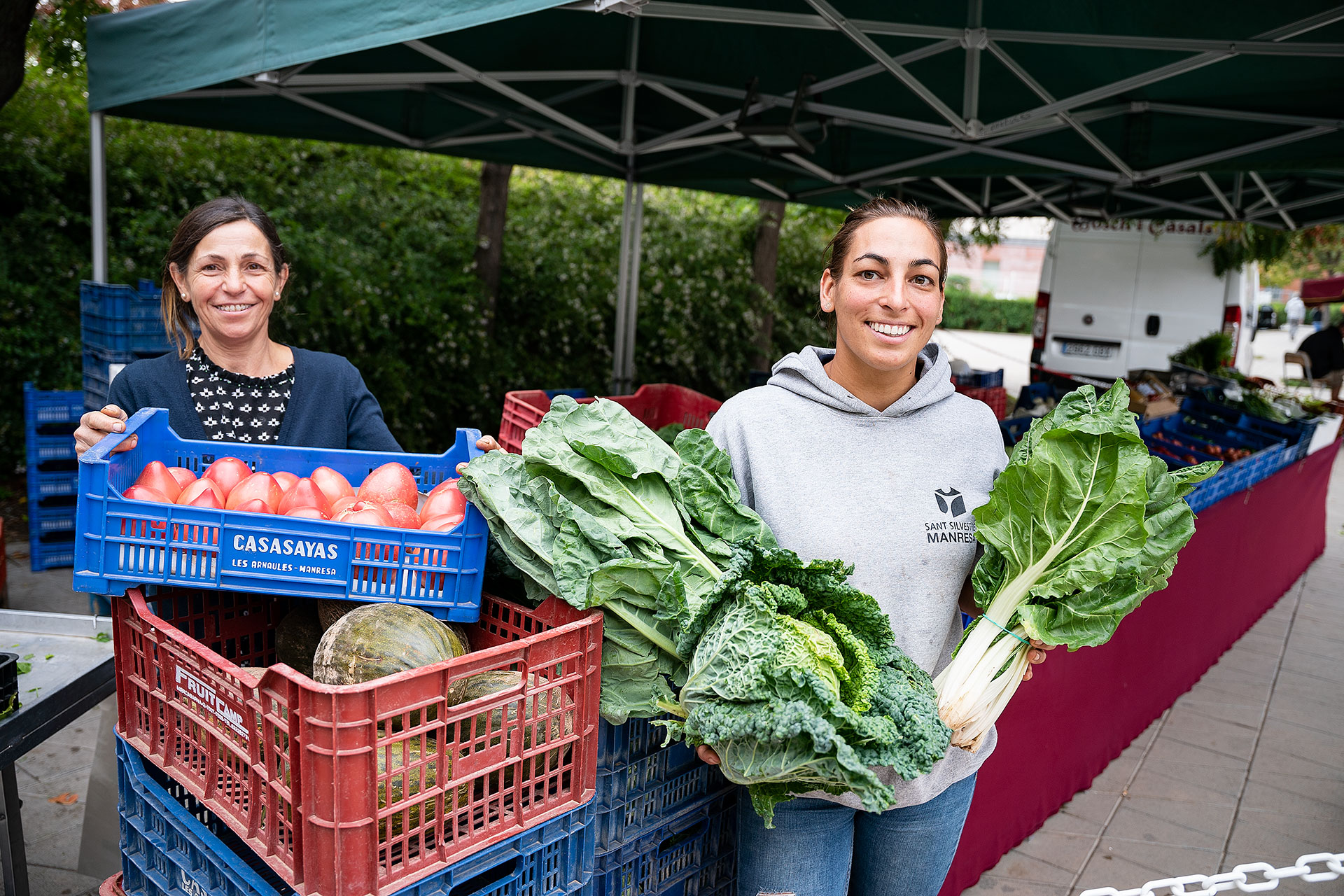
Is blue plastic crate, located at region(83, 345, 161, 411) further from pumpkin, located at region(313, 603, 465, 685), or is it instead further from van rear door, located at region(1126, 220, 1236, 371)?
van rear door, located at region(1126, 220, 1236, 371)

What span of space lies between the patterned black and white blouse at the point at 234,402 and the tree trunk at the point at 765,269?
7.75 m

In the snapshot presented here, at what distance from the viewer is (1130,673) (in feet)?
14.6

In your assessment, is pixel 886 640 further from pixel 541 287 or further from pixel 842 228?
pixel 541 287

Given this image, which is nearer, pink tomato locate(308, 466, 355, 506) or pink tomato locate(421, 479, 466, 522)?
pink tomato locate(421, 479, 466, 522)

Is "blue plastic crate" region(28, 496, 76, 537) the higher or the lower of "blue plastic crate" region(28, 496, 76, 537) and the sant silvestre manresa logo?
the lower

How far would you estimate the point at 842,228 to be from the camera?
2184 mm

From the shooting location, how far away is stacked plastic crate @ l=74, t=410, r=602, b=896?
1.43 meters

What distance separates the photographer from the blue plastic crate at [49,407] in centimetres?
509

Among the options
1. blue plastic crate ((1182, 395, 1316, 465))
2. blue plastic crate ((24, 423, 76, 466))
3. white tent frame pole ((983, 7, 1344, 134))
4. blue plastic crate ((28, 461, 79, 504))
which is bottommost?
blue plastic crate ((28, 461, 79, 504))

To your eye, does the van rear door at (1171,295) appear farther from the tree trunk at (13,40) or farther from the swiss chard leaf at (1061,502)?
the tree trunk at (13,40)

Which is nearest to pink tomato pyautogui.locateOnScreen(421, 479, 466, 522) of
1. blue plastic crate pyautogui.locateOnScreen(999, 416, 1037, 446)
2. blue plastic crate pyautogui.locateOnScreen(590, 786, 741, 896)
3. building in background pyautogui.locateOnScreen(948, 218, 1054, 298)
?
blue plastic crate pyautogui.locateOnScreen(590, 786, 741, 896)

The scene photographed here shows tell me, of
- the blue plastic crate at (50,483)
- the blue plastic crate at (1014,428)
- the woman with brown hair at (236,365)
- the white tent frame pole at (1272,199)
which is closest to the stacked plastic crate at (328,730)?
the woman with brown hair at (236,365)

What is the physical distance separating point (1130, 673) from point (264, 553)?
411cm

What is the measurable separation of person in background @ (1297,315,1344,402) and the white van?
200 inches
